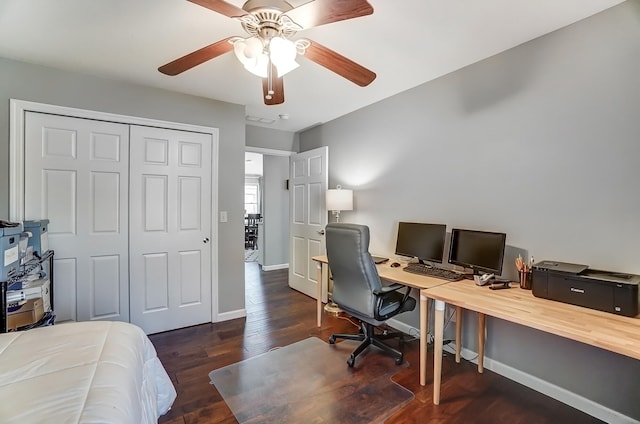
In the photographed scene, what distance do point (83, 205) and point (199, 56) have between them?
1866mm

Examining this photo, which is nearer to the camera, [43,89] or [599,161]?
[599,161]

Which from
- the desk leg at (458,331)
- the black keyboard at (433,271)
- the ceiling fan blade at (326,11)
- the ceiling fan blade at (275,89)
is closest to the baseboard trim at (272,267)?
the black keyboard at (433,271)

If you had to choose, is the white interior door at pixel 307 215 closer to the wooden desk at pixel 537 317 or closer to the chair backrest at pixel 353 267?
the chair backrest at pixel 353 267

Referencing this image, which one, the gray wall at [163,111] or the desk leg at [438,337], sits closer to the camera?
the desk leg at [438,337]

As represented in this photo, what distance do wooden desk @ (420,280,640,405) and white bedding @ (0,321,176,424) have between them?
5.34 ft

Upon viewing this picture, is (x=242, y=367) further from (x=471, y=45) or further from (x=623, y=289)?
(x=471, y=45)

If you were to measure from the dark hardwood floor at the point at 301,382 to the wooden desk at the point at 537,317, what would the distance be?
155 millimetres

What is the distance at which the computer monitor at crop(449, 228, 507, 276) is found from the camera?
2.11 meters

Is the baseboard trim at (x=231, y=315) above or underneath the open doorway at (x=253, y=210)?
underneath

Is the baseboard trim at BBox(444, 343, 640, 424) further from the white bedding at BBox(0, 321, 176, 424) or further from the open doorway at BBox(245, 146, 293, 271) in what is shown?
the open doorway at BBox(245, 146, 293, 271)

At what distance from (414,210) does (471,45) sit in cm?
144

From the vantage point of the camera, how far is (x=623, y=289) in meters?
1.49

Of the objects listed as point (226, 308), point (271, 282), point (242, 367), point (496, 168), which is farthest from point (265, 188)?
point (496, 168)

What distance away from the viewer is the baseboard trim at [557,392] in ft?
5.59
